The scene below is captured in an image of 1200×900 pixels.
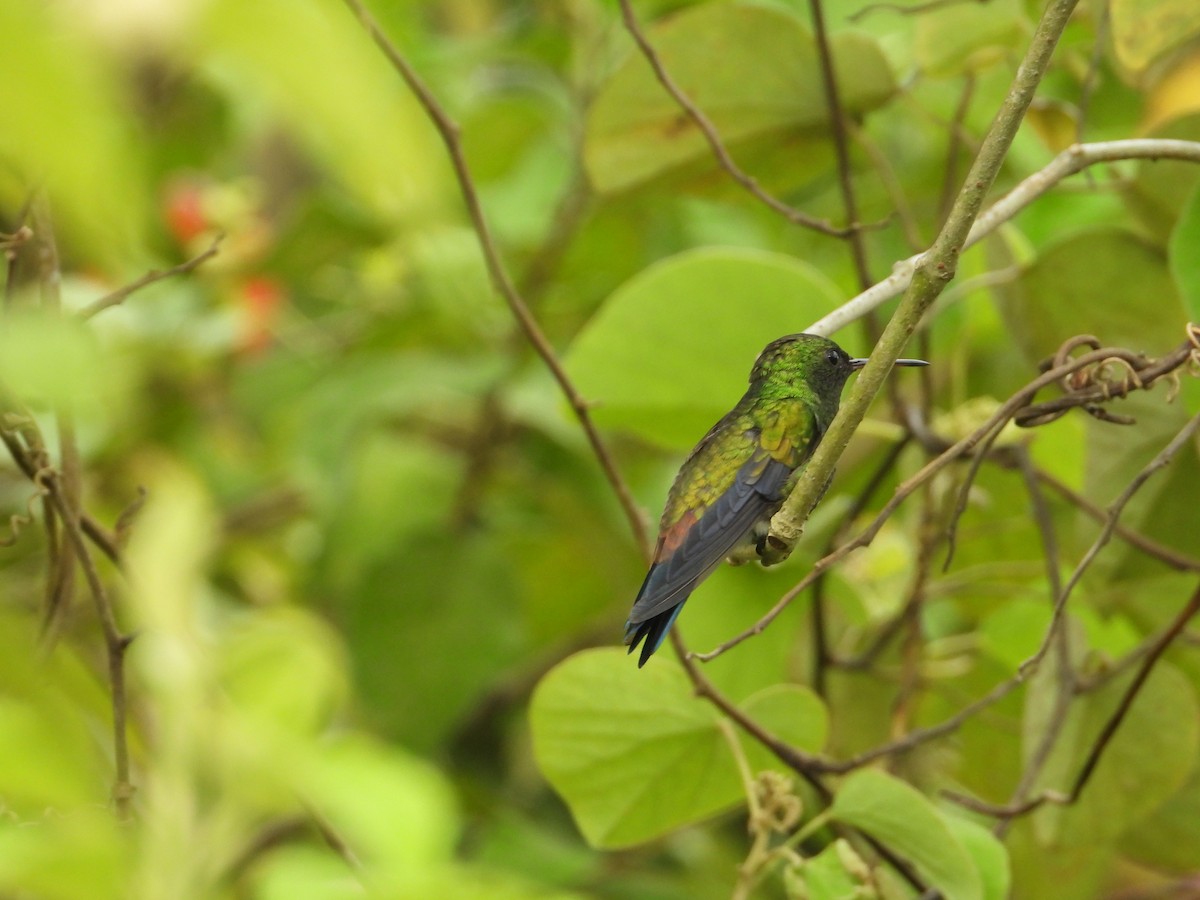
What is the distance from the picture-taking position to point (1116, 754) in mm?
862

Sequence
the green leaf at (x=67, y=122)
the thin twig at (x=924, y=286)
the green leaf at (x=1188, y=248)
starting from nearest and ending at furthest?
the green leaf at (x=67, y=122), the thin twig at (x=924, y=286), the green leaf at (x=1188, y=248)

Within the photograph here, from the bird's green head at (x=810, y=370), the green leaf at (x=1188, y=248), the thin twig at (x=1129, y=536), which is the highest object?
the bird's green head at (x=810, y=370)

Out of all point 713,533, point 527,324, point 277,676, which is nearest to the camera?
point 277,676

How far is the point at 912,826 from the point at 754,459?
26cm

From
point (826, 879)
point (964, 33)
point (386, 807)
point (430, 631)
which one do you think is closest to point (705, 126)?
point (964, 33)

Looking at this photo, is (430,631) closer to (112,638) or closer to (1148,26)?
(112,638)

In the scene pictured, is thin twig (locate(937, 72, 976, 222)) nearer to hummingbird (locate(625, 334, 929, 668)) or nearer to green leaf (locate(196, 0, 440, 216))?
hummingbird (locate(625, 334, 929, 668))

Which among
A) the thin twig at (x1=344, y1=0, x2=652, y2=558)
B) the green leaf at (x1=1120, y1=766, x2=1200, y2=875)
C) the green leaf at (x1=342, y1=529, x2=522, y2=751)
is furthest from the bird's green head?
the green leaf at (x1=342, y1=529, x2=522, y2=751)

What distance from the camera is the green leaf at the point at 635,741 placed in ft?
2.43

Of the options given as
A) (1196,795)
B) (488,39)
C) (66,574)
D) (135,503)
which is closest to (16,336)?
(135,503)

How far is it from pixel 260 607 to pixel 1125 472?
1058 millimetres

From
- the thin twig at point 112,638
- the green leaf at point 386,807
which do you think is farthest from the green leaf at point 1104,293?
the green leaf at point 386,807

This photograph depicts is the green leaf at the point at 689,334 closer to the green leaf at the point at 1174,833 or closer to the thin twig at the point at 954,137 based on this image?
the thin twig at the point at 954,137

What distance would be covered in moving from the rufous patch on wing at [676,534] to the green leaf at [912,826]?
8.5 inches
